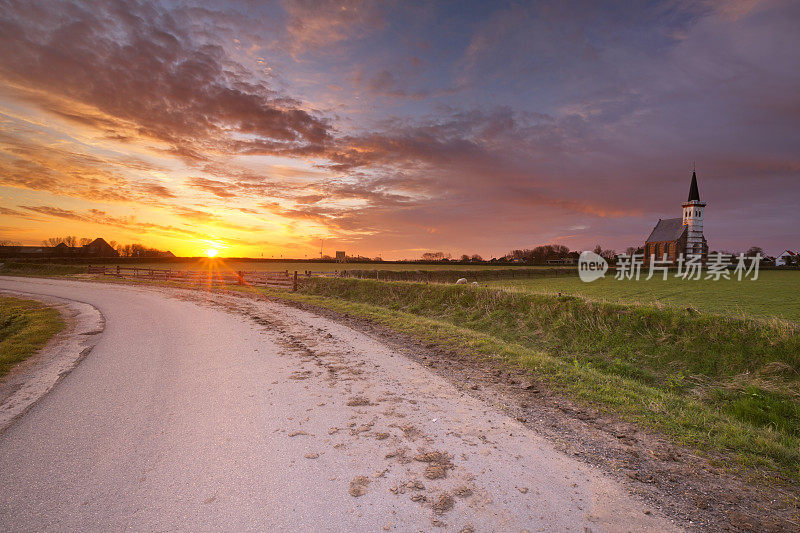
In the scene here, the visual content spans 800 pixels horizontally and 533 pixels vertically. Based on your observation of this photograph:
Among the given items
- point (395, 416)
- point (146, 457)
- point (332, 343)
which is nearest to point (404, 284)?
point (332, 343)

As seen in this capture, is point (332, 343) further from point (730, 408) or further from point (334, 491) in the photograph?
point (730, 408)

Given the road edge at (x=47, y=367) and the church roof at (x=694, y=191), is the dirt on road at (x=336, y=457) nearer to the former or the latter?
the road edge at (x=47, y=367)

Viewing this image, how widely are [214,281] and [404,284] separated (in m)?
23.5

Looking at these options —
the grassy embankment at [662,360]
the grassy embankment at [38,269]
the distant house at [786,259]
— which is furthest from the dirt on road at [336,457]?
the distant house at [786,259]

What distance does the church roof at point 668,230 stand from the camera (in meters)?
103

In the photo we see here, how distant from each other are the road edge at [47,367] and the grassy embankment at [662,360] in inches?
353

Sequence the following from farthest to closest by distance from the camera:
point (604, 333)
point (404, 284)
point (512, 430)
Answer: point (404, 284) → point (604, 333) → point (512, 430)

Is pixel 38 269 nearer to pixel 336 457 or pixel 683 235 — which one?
pixel 336 457

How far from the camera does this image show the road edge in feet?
20.6

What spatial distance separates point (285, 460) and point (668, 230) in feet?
426

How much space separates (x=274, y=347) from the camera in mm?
10141

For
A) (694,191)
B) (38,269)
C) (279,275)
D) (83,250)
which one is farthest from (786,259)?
(83,250)

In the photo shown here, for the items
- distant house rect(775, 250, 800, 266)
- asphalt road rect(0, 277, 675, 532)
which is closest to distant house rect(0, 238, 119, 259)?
asphalt road rect(0, 277, 675, 532)

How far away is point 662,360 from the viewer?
9578 millimetres
